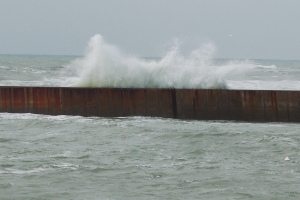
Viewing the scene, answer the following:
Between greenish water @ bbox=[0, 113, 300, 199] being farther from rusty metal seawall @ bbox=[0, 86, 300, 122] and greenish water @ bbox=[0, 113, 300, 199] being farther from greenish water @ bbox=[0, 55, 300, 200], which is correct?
rusty metal seawall @ bbox=[0, 86, 300, 122]

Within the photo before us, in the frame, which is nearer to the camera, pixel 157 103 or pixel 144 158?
pixel 144 158

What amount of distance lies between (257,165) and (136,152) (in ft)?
7.21

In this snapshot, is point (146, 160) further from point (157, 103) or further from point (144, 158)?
point (157, 103)

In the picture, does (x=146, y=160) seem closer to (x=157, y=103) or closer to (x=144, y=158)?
(x=144, y=158)

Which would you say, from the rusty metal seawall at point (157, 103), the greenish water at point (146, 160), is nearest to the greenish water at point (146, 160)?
the greenish water at point (146, 160)

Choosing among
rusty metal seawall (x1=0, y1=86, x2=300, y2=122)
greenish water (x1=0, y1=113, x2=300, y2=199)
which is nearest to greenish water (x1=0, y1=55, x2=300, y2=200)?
greenish water (x1=0, y1=113, x2=300, y2=199)

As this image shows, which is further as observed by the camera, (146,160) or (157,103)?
(157,103)

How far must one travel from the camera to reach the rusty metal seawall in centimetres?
1694

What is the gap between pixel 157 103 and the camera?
17.1 metres

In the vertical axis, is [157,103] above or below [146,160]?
above

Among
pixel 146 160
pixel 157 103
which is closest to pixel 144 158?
pixel 146 160

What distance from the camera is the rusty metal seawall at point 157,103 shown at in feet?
55.6

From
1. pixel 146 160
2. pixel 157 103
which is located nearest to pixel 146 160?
pixel 146 160

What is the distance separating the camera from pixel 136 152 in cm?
1123
